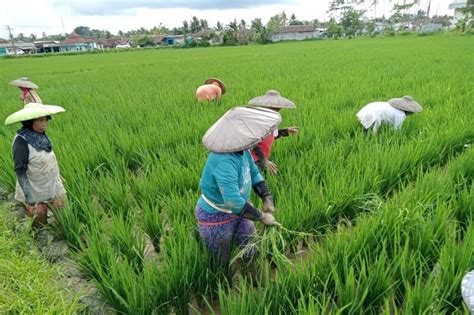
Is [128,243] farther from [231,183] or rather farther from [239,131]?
[239,131]

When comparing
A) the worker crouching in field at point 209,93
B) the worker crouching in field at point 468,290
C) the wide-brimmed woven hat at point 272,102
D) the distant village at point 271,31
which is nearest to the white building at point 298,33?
the distant village at point 271,31

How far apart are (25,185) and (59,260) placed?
0.54 metres

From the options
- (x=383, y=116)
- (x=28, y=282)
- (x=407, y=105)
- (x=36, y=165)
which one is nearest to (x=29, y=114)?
(x=36, y=165)

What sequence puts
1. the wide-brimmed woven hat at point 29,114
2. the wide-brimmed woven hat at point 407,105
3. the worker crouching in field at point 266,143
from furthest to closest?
the wide-brimmed woven hat at point 407,105
the worker crouching in field at point 266,143
the wide-brimmed woven hat at point 29,114

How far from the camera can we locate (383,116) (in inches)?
130

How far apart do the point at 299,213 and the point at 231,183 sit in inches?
23.3

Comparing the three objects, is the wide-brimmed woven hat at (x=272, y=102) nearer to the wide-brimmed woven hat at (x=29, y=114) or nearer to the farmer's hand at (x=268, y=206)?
the farmer's hand at (x=268, y=206)

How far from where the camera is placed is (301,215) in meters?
1.86

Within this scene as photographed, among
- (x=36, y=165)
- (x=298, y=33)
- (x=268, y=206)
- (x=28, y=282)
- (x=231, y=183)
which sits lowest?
(x=28, y=282)

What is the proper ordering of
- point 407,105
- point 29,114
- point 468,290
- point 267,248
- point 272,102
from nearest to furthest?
point 468,290
point 267,248
point 29,114
point 272,102
point 407,105

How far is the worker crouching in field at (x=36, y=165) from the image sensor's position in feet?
6.61

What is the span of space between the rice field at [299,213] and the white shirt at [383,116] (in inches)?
4.3

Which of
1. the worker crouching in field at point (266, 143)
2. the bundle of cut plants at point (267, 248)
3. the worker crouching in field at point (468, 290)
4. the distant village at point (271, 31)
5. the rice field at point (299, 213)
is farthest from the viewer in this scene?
the distant village at point (271, 31)

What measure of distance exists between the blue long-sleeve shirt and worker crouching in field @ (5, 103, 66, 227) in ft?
3.87
